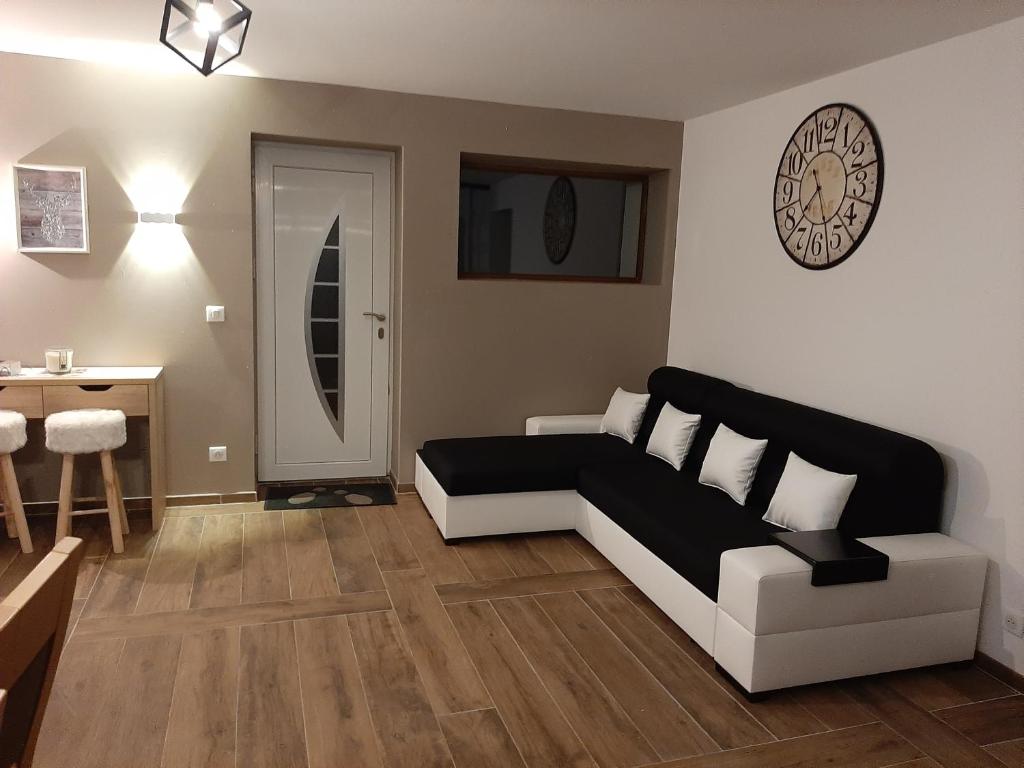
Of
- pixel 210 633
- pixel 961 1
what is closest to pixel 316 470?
pixel 210 633

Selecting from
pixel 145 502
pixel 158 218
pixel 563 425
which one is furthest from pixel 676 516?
pixel 158 218

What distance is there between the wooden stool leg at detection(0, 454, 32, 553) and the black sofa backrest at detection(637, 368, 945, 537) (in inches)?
131

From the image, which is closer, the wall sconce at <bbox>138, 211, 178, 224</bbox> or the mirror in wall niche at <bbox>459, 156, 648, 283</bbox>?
the wall sconce at <bbox>138, 211, 178, 224</bbox>

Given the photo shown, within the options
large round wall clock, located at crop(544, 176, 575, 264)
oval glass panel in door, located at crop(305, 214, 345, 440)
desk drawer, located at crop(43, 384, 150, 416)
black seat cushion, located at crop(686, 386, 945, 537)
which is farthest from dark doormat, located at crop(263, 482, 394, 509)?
black seat cushion, located at crop(686, 386, 945, 537)

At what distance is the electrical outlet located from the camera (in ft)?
9.42

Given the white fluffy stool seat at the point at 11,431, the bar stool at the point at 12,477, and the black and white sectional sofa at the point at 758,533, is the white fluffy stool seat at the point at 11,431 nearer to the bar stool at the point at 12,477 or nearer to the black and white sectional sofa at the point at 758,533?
the bar stool at the point at 12,477

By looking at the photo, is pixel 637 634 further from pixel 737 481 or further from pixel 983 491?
pixel 983 491

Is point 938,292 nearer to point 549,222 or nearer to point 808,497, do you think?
point 808,497

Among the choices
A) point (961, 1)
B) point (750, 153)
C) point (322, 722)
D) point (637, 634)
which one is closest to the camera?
point (322, 722)

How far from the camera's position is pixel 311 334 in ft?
15.8

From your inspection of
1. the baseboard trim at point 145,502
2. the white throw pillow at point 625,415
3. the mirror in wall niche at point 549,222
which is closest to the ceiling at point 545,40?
the mirror in wall niche at point 549,222

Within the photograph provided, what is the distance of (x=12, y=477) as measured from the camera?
373cm

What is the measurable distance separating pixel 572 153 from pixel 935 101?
2.17 meters

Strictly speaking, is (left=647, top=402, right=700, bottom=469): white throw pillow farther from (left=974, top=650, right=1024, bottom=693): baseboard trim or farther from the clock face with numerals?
(left=974, top=650, right=1024, bottom=693): baseboard trim
